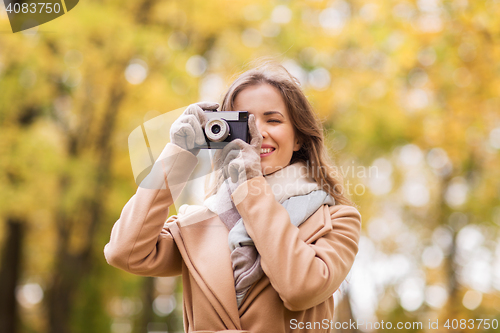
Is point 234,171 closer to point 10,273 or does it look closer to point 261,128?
point 261,128

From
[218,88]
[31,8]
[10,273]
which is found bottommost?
[10,273]

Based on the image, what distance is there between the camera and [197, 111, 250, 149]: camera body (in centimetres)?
162

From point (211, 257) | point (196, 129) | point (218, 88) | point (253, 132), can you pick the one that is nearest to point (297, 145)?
point (253, 132)

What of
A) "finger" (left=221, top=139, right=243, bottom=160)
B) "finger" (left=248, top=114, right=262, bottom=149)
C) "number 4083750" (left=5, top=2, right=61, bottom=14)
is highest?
"number 4083750" (left=5, top=2, right=61, bottom=14)

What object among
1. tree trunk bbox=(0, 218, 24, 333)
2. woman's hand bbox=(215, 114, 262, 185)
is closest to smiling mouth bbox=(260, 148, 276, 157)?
woman's hand bbox=(215, 114, 262, 185)

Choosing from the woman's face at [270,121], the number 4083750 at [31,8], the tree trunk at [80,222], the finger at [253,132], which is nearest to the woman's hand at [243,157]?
the finger at [253,132]

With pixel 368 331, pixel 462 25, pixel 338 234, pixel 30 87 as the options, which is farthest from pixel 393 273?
pixel 338 234

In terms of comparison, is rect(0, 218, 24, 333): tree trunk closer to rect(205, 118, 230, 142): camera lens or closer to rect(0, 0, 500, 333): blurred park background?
rect(0, 0, 500, 333): blurred park background

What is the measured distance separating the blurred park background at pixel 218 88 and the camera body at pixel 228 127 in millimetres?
2851

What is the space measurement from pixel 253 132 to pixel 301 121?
32cm

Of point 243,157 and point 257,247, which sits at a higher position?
point 243,157

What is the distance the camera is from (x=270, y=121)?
1.79m

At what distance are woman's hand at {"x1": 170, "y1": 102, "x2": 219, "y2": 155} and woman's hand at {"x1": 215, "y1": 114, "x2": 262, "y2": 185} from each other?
0.09 meters

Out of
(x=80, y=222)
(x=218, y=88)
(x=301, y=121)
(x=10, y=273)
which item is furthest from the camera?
(x=80, y=222)
